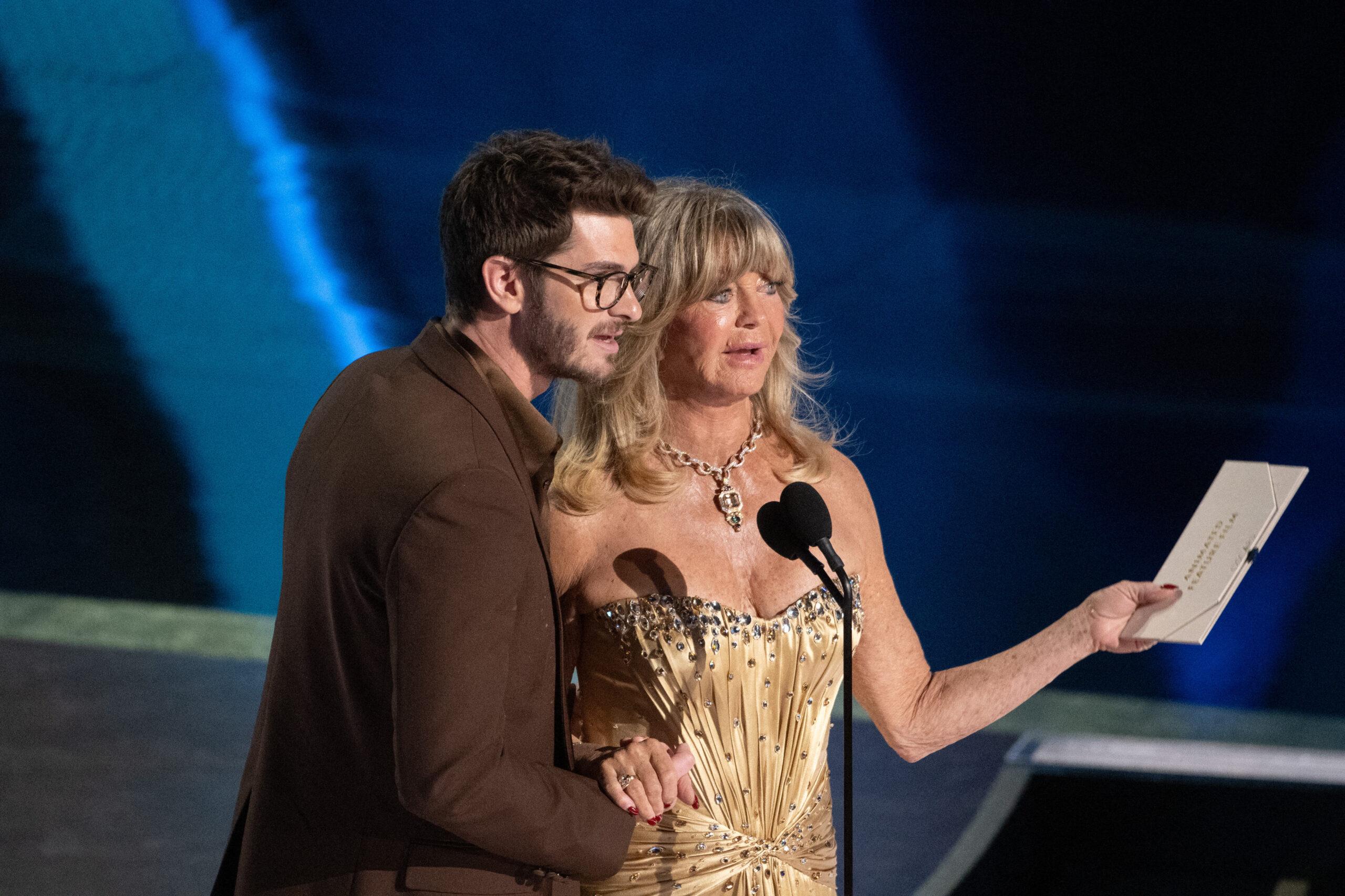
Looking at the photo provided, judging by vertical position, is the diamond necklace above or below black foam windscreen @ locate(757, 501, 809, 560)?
above

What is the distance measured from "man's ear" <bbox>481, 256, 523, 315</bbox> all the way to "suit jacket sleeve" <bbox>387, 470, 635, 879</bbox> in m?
0.27

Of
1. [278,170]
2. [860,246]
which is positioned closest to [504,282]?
[860,246]

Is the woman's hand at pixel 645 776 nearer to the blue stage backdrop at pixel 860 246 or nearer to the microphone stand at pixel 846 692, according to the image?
the microphone stand at pixel 846 692

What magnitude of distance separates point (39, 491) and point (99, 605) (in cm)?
42

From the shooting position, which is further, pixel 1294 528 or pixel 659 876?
pixel 1294 528

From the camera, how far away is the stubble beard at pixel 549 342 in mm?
1388

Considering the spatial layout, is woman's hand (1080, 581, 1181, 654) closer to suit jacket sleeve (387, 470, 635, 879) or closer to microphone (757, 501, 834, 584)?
microphone (757, 501, 834, 584)

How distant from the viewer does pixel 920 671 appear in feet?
6.75

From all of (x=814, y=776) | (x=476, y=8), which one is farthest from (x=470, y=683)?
(x=476, y=8)

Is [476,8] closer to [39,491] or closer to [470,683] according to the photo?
[39,491]

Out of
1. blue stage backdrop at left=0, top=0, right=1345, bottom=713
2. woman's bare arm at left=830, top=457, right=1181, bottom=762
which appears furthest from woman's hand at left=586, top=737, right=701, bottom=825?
blue stage backdrop at left=0, top=0, right=1345, bottom=713

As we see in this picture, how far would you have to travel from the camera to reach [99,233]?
3869mm

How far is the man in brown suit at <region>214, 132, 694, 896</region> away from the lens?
115cm

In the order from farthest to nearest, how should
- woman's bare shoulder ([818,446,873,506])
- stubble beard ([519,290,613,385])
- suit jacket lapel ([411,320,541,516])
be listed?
woman's bare shoulder ([818,446,873,506]) → stubble beard ([519,290,613,385]) → suit jacket lapel ([411,320,541,516])
